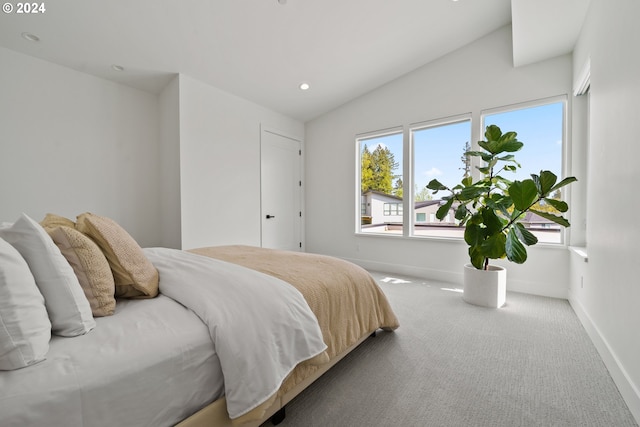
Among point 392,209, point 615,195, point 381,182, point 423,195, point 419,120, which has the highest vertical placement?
point 419,120

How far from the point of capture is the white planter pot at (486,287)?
274 cm

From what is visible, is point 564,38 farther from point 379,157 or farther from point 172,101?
point 172,101

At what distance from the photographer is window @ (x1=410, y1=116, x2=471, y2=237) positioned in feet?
12.3

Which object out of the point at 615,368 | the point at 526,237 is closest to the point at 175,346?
the point at 615,368

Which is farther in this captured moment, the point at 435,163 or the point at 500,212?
the point at 435,163

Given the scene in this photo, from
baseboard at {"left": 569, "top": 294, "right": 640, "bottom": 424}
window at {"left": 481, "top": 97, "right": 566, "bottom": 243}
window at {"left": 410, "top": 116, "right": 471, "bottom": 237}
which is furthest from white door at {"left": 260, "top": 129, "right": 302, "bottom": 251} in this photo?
baseboard at {"left": 569, "top": 294, "right": 640, "bottom": 424}

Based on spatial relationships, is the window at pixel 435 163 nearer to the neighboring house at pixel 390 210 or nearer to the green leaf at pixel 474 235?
the neighboring house at pixel 390 210

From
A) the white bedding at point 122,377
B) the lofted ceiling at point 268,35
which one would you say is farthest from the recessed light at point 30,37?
the white bedding at point 122,377

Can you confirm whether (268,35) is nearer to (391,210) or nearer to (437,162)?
(437,162)

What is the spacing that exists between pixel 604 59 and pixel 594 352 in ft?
6.93

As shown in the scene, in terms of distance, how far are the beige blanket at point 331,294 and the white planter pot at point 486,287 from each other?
49.5 inches

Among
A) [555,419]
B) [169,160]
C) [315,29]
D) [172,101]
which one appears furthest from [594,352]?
[172,101]

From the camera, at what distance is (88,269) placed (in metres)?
1.12

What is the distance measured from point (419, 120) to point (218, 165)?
3.03m
